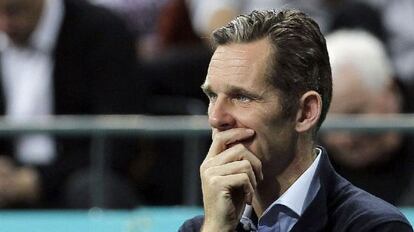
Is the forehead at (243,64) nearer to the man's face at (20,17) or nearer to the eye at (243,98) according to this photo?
the eye at (243,98)

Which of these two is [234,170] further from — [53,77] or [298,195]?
[53,77]

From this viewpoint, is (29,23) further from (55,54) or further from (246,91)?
(246,91)

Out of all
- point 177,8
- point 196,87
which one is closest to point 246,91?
point 196,87

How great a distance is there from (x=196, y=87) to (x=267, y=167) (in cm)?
449

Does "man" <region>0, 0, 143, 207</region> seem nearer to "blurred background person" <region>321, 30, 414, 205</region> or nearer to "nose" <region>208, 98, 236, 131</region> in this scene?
"blurred background person" <region>321, 30, 414, 205</region>

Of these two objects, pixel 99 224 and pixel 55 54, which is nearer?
pixel 99 224

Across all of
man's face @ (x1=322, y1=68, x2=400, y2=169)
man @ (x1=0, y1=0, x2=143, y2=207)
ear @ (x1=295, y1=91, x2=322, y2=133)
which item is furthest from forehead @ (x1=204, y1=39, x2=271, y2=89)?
man @ (x1=0, y1=0, x2=143, y2=207)

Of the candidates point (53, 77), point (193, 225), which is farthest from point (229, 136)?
point (53, 77)

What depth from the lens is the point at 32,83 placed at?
23.0 ft

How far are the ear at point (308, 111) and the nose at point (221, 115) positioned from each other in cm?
18

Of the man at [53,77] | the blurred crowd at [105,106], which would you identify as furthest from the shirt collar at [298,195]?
the man at [53,77]

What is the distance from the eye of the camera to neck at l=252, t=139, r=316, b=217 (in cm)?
380

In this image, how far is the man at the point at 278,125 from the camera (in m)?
3.72

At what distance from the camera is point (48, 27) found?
718cm
